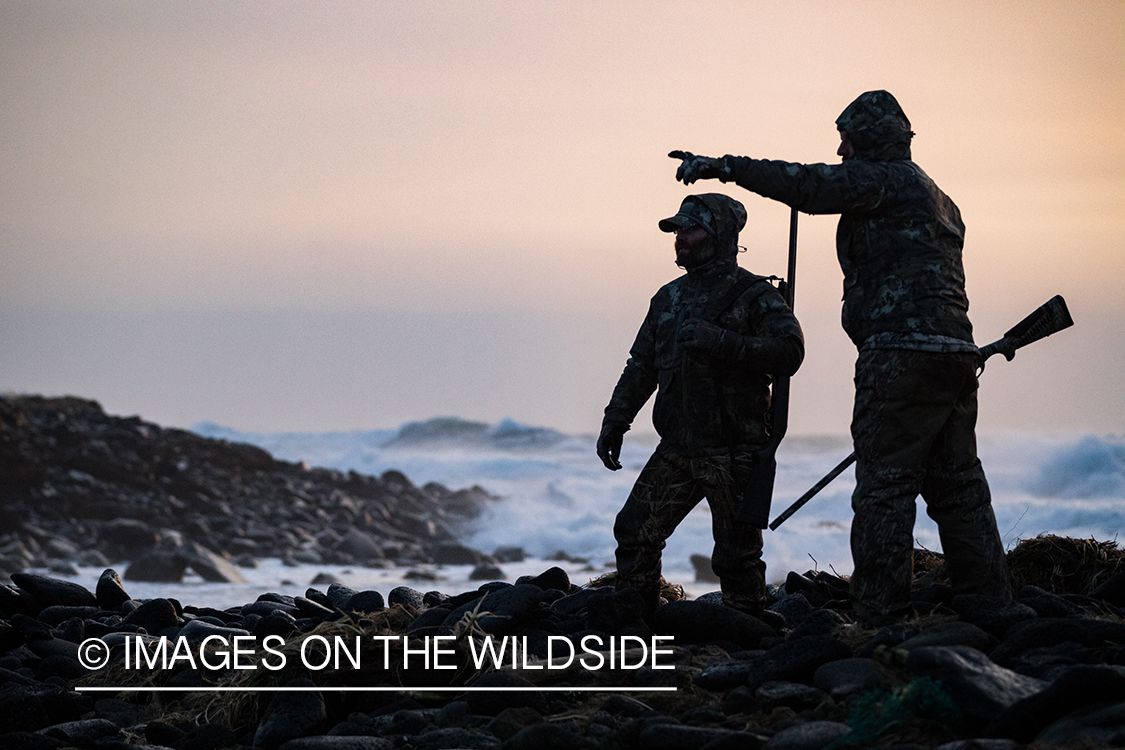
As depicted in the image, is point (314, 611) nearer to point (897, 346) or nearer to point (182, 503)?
point (897, 346)

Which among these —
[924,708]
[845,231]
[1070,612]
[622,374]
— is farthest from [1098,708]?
[622,374]

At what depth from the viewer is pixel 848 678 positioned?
5.56 meters

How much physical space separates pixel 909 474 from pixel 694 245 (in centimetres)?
193

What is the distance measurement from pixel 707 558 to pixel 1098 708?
58.4 feet

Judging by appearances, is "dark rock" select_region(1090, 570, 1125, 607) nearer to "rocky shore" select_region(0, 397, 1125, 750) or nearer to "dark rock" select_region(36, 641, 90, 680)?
"rocky shore" select_region(0, 397, 1125, 750)

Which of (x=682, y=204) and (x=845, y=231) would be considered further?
(x=682, y=204)

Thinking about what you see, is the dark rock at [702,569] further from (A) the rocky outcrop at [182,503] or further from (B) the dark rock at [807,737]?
(B) the dark rock at [807,737]

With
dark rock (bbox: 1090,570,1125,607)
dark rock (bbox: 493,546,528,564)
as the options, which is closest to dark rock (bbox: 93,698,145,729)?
dark rock (bbox: 1090,570,1125,607)

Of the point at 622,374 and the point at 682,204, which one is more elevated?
the point at 682,204

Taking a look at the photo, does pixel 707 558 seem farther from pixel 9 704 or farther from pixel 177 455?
pixel 9 704

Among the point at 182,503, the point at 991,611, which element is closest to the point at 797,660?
the point at 991,611

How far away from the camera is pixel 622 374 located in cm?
Result: 787

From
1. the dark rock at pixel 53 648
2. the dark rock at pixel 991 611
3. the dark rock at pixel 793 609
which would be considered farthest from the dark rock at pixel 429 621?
the dark rock at pixel 991 611

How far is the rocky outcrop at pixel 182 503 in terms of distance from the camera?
2386 cm
